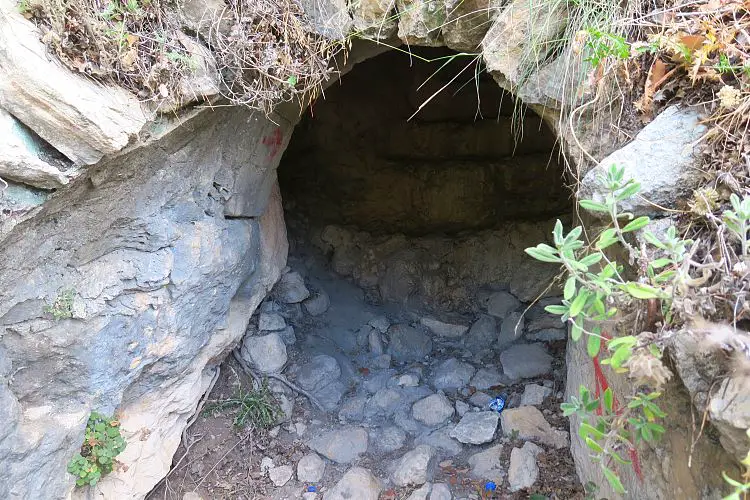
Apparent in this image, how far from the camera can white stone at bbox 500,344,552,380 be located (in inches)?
130

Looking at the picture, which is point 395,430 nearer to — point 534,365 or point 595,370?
point 534,365

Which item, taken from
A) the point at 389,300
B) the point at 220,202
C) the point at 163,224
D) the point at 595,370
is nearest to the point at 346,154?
the point at 389,300

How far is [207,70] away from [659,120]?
1456 millimetres

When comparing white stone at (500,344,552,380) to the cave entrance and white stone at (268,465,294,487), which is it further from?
white stone at (268,465,294,487)

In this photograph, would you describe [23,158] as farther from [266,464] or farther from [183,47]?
[266,464]

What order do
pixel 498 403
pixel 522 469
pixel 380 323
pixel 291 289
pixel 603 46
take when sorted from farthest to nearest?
pixel 380 323, pixel 291 289, pixel 498 403, pixel 522 469, pixel 603 46

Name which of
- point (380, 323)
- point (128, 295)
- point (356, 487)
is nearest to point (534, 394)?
point (356, 487)

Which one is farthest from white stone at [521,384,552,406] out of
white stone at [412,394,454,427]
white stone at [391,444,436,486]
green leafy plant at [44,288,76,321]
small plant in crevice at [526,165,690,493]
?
green leafy plant at [44,288,76,321]

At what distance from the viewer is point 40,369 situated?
6.35 ft

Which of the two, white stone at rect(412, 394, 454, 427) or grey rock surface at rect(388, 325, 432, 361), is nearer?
white stone at rect(412, 394, 454, 427)

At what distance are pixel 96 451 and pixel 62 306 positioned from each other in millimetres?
617

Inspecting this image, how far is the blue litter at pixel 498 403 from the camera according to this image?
306 centimetres

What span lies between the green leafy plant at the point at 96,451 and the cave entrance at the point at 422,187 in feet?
6.57

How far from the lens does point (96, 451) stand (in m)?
2.11
